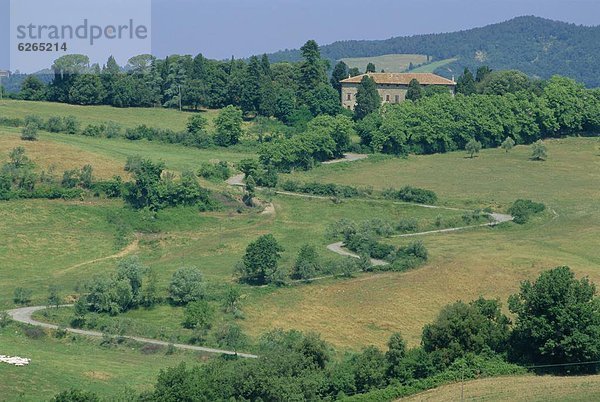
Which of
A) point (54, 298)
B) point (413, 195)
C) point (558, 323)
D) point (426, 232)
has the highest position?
point (558, 323)

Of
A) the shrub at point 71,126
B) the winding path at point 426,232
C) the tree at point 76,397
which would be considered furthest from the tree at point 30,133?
the tree at point 76,397

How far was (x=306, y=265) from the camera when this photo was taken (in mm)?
74125

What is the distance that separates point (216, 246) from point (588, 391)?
4009 cm

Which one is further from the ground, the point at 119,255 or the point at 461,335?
the point at 461,335

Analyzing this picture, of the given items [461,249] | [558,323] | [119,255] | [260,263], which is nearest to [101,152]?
[119,255]

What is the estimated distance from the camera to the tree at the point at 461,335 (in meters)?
52.8

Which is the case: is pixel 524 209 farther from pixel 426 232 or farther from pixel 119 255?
pixel 119 255

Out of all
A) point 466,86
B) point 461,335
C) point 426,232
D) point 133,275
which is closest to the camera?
point 461,335

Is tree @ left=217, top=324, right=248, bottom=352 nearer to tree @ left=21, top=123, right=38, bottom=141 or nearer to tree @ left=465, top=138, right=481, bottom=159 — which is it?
tree @ left=21, top=123, right=38, bottom=141

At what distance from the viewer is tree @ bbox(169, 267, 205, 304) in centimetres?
6931

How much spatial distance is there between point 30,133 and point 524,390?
6445 centimetres

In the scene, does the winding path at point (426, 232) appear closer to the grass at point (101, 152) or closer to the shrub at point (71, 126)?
the grass at point (101, 152)

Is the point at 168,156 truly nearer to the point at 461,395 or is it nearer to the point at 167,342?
the point at 167,342

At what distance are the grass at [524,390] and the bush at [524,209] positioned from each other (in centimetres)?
4046
